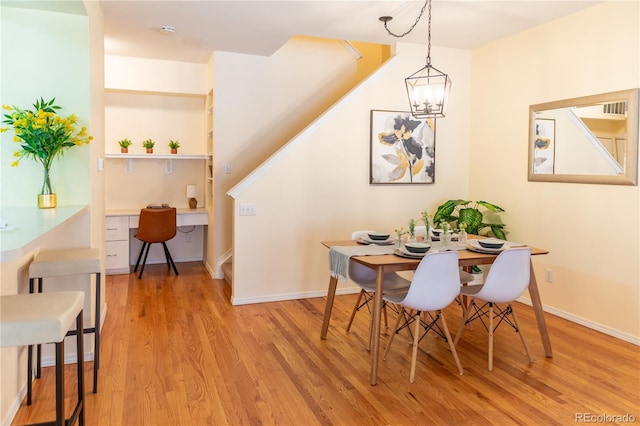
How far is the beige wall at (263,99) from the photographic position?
18.8 feet

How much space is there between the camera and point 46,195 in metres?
3.12

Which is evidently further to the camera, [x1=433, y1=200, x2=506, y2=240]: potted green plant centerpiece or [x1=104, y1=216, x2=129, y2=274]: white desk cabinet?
[x1=104, y1=216, x2=129, y2=274]: white desk cabinet

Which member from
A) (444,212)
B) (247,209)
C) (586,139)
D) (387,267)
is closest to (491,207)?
(444,212)

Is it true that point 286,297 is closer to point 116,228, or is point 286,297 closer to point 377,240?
point 377,240

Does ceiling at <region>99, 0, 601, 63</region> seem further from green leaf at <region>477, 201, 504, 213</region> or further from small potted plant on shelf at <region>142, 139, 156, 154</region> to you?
green leaf at <region>477, 201, 504, 213</region>

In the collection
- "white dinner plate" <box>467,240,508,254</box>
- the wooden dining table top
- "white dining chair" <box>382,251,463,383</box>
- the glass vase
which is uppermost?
the glass vase

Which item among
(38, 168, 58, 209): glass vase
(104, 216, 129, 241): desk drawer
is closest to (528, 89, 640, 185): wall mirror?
(38, 168, 58, 209): glass vase

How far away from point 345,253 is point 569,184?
91.6 inches

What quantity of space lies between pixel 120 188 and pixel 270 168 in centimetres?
267

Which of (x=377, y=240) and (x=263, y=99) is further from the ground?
(x=263, y=99)

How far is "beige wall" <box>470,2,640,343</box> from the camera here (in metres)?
3.88

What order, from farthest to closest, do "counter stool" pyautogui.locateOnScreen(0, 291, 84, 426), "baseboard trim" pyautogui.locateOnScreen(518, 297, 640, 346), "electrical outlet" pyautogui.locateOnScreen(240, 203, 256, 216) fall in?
"electrical outlet" pyautogui.locateOnScreen(240, 203, 256, 216)
"baseboard trim" pyautogui.locateOnScreen(518, 297, 640, 346)
"counter stool" pyautogui.locateOnScreen(0, 291, 84, 426)

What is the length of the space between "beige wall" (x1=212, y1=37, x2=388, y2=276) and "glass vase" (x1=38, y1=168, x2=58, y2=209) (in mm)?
2662

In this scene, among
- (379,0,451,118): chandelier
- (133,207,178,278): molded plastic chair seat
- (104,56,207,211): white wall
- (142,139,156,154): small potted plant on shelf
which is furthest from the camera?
(142,139,156,154): small potted plant on shelf
